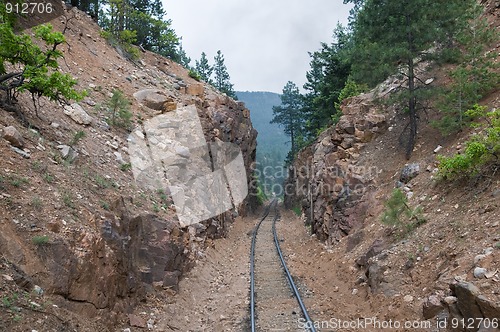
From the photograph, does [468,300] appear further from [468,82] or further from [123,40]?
[123,40]

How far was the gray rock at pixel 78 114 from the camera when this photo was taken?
12.7 meters

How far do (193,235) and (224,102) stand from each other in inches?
682

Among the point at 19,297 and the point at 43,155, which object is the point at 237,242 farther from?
the point at 19,297

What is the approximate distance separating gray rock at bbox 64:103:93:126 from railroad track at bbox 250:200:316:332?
8117 millimetres

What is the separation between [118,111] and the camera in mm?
15664

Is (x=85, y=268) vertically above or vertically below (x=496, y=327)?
above

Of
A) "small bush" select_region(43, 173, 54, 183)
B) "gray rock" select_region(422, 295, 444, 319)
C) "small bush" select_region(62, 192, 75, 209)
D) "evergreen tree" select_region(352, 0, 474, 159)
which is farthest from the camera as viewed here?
"evergreen tree" select_region(352, 0, 474, 159)

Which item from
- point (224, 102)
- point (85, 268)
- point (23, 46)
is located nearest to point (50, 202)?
point (85, 268)

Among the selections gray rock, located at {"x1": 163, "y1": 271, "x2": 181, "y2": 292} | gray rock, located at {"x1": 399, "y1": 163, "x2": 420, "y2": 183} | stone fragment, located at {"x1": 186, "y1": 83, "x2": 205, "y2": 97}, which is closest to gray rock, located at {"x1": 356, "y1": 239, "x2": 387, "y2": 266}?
gray rock, located at {"x1": 399, "y1": 163, "x2": 420, "y2": 183}

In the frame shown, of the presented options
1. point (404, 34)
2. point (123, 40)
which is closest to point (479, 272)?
point (404, 34)

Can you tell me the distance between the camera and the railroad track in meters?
8.83

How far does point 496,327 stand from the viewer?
543cm

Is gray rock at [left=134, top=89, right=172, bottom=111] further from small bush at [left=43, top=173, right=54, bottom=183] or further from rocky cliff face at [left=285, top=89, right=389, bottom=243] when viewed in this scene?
small bush at [left=43, top=173, right=54, bottom=183]

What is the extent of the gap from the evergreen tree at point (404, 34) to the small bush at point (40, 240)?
471 inches
